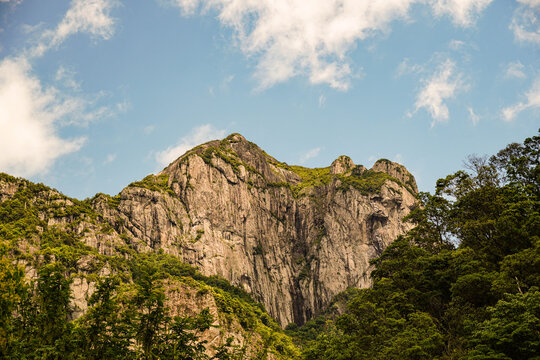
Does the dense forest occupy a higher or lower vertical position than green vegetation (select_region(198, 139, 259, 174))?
lower

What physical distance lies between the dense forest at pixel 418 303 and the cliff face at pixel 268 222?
54.4m

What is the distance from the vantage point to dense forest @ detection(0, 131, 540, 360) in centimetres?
1856

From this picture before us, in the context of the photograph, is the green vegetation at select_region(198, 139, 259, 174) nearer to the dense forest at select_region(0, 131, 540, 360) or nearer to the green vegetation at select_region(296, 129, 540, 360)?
the dense forest at select_region(0, 131, 540, 360)

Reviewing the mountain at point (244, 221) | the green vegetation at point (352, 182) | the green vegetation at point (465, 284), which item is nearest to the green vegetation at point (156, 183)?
the mountain at point (244, 221)

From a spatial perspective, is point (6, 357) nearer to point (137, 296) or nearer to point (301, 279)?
point (137, 296)

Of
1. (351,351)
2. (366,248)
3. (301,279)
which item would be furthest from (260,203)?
(351,351)

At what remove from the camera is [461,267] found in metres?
40.2

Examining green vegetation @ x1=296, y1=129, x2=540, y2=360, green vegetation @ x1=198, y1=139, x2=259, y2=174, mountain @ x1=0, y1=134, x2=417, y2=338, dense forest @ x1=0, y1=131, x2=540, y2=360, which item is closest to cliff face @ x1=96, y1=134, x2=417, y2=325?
mountain @ x1=0, y1=134, x2=417, y2=338

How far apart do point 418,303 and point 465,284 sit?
8.38m

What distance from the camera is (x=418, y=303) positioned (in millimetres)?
45125

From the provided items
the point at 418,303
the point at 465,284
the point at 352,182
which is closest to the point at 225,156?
the point at 352,182

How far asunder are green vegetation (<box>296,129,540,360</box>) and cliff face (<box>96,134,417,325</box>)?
248ft

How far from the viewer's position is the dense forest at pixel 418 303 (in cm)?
1856

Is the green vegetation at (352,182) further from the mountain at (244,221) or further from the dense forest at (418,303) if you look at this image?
the dense forest at (418,303)
